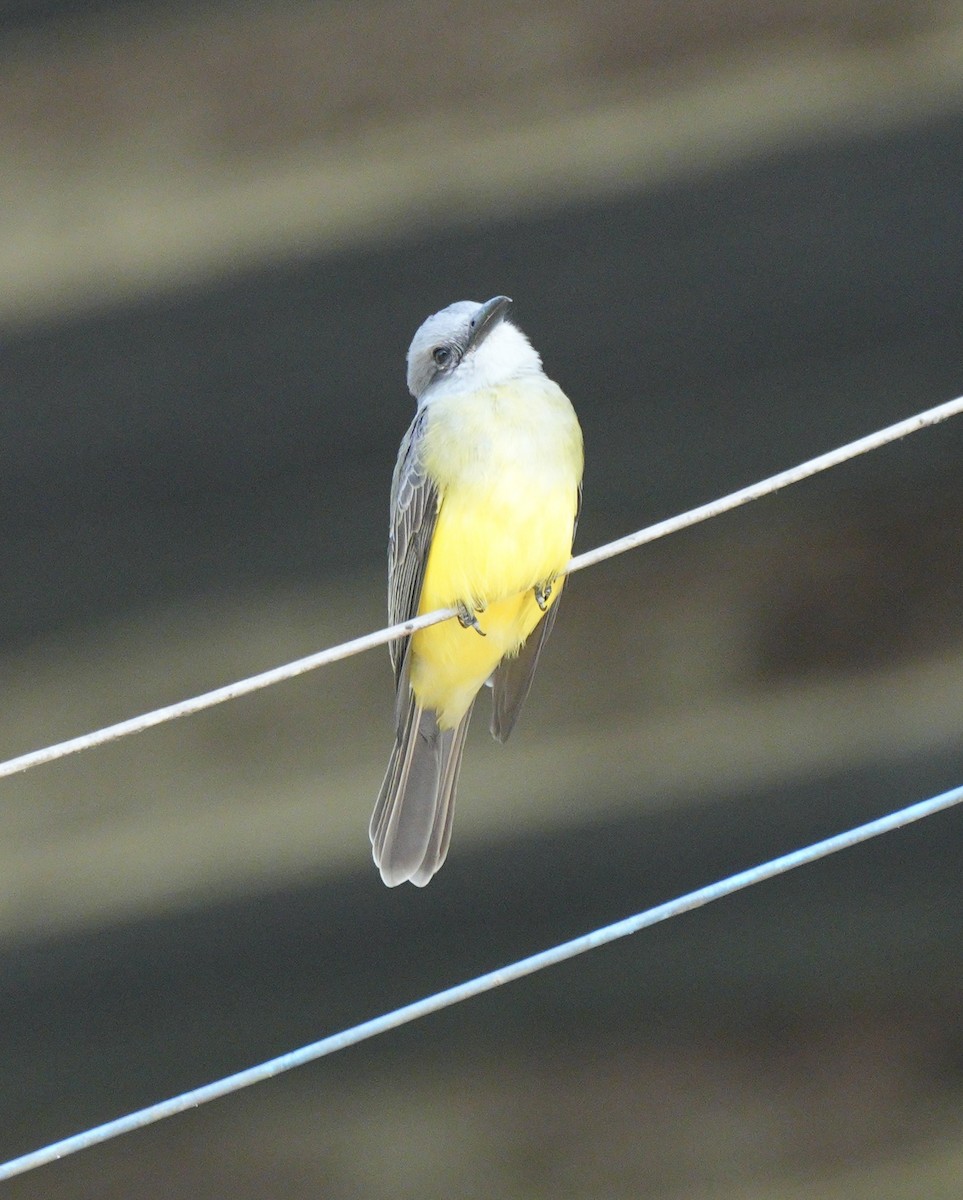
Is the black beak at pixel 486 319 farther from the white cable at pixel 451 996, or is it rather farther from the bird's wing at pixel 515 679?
the white cable at pixel 451 996

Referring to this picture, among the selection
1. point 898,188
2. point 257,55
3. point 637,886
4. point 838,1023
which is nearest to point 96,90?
point 257,55

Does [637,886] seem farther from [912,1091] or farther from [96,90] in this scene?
[96,90]

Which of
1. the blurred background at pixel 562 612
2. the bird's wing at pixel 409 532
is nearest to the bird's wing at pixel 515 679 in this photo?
the bird's wing at pixel 409 532

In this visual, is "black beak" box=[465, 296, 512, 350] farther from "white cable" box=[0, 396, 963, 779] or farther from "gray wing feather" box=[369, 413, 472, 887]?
"white cable" box=[0, 396, 963, 779]

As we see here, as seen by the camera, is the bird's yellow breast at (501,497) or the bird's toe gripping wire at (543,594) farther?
the bird's toe gripping wire at (543,594)

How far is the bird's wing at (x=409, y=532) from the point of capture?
3.56 metres

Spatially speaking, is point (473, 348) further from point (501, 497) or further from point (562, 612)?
point (562, 612)

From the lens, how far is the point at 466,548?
136 inches

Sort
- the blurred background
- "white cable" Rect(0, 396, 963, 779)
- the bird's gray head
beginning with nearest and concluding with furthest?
"white cable" Rect(0, 396, 963, 779) < the bird's gray head < the blurred background

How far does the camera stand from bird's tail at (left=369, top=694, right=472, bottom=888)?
3496 millimetres

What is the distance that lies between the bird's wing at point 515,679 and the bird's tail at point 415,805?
120mm

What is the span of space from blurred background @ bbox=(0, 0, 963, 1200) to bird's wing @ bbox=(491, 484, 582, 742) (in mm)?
953

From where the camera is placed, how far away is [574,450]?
11.7 feet

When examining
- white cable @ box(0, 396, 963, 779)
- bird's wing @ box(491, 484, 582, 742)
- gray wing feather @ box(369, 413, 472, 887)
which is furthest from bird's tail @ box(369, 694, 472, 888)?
white cable @ box(0, 396, 963, 779)
